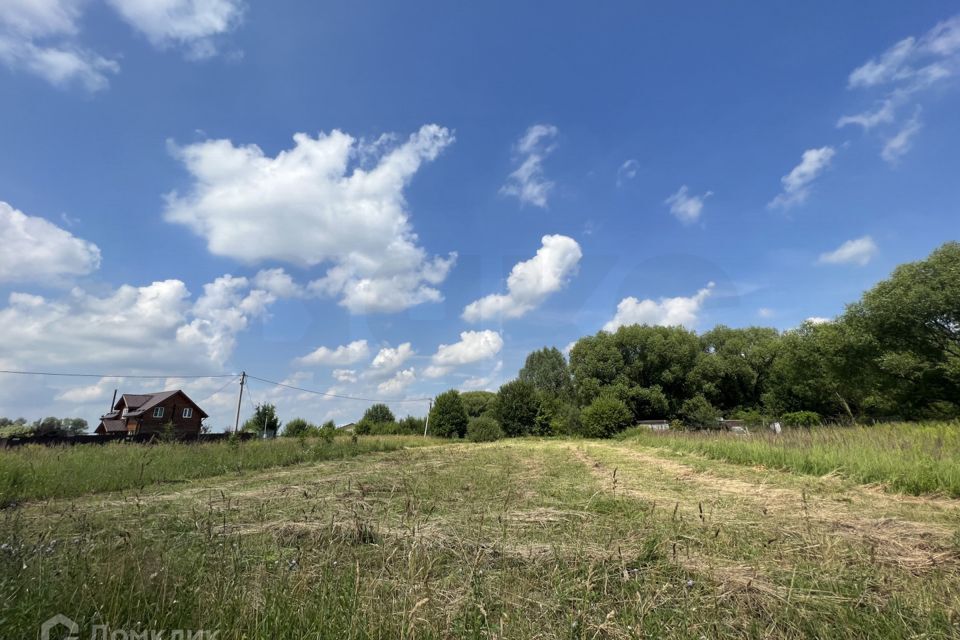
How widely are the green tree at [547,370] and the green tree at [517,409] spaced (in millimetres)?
13147

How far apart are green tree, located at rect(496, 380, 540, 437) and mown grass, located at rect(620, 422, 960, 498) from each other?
25.2m

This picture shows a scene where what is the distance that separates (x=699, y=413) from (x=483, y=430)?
17.7 meters

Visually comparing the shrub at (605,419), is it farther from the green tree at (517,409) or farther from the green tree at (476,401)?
the green tree at (476,401)

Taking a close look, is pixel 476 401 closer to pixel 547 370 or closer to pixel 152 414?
pixel 547 370

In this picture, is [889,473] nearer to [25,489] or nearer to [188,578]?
[188,578]

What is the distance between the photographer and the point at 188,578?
2439 millimetres

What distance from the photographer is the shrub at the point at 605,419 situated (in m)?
31.1

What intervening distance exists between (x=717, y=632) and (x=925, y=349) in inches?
1170

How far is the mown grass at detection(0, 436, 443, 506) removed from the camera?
25.6 ft

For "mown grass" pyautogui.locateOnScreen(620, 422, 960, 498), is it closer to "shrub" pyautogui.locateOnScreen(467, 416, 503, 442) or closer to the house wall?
"shrub" pyautogui.locateOnScreen(467, 416, 503, 442)

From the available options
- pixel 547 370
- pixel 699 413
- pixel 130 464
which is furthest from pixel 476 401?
pixel 130 464

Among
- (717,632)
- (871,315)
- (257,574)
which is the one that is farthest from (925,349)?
(257,574)

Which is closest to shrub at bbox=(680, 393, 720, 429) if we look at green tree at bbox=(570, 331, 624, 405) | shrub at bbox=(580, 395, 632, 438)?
shrub at bbox=(580, 395, 632, 438)

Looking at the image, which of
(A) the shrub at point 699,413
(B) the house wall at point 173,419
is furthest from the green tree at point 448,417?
(B) the house wall at point 173,419
